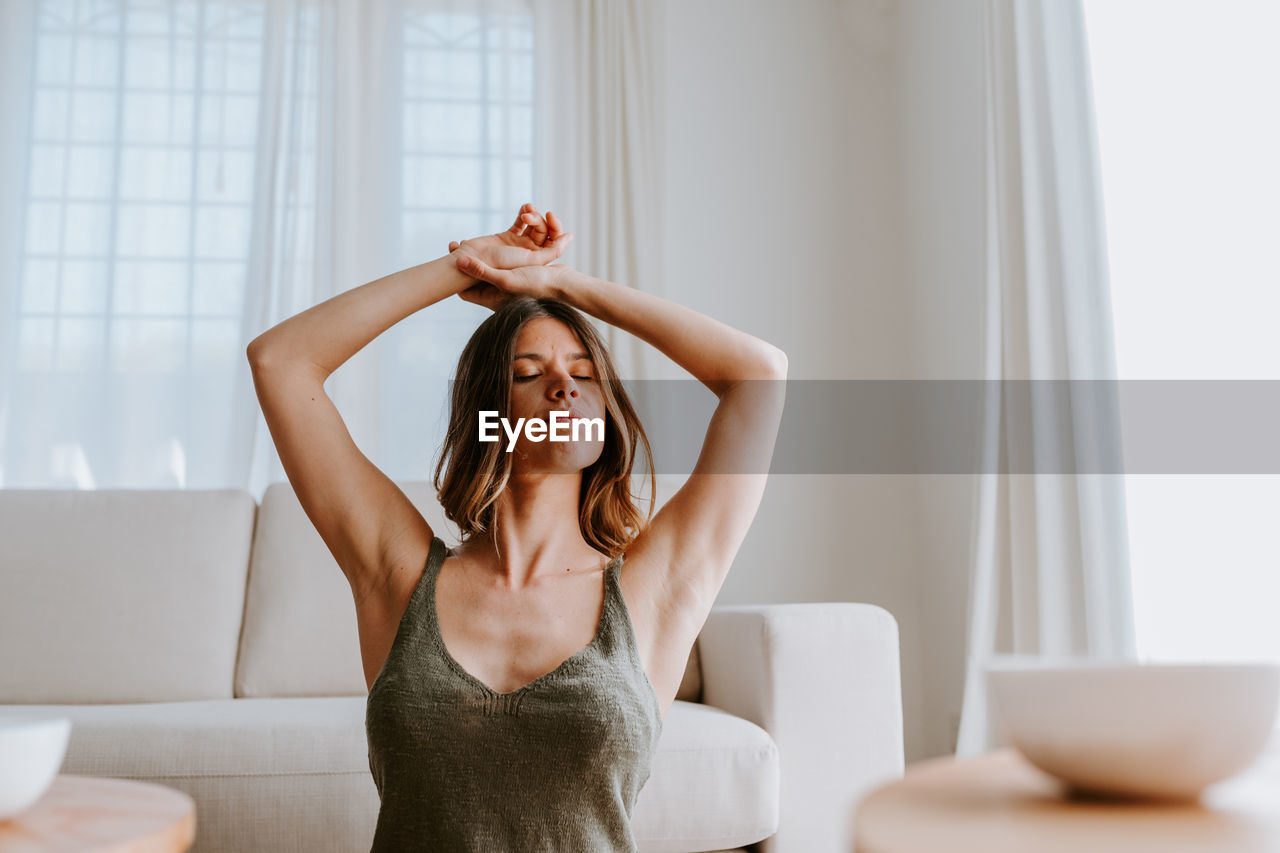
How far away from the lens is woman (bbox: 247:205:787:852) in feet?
3.28

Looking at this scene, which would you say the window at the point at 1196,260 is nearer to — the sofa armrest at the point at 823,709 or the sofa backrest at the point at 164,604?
the sofa armrest at the point at 823,709

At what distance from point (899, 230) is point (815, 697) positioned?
1.97m

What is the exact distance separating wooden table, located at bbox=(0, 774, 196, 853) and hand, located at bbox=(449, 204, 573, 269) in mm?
830

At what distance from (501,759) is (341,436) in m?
0.48

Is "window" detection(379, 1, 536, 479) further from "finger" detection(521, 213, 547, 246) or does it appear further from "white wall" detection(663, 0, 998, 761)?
"finger" detection(521, 213, 547, 246)

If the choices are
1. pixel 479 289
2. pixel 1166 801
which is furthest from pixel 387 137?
pixel 1166 801

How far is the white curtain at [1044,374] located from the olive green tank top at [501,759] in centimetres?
133

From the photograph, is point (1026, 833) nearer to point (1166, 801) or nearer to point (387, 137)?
point (1166, 801)

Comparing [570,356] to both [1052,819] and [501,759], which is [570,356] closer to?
[501,759]

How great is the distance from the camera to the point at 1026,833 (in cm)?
49

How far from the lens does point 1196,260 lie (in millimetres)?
1860

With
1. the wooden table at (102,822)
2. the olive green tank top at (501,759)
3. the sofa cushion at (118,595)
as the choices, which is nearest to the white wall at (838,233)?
the sofa cushion at (118,595)

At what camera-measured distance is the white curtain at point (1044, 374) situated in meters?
2.06

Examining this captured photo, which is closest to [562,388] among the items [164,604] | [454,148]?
[164,604]
